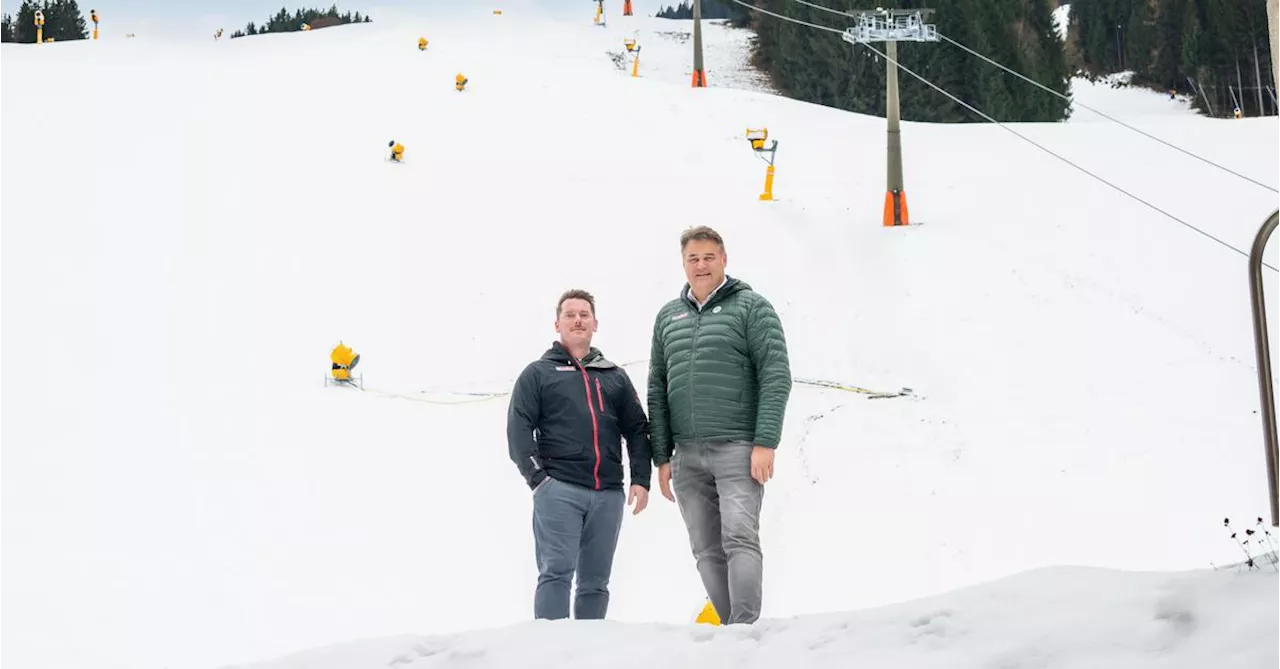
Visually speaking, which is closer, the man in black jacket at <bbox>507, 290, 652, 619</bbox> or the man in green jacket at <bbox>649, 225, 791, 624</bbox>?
the man in green jacket at <bbox>649, 225, 791, 624</bbox>

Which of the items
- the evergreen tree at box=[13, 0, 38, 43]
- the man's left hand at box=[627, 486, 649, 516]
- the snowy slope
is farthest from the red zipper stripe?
the evergreen tree at box=[13, 0, 38, 43]

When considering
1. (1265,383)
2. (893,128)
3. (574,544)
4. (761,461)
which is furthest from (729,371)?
(893,128)

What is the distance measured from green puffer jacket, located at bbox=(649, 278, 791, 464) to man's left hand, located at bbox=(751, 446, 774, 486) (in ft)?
0.10

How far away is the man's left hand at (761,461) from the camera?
498 cm

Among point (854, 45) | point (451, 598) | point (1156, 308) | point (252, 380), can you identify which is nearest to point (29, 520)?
point (451, 598)

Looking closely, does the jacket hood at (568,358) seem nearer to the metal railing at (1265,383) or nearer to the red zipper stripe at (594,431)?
the red zipper stripe at (594,431)

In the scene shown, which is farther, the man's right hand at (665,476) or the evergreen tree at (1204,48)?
the evergreen tree at (1204,48)

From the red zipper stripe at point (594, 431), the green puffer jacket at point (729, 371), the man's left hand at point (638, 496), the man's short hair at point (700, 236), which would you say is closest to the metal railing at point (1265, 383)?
the green puffer jacket at point (729, 371)

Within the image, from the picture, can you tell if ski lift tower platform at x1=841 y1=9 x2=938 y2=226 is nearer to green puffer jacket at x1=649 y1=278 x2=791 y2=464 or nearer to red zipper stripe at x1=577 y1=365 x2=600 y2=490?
green puffer jacket at x1=649 y1=278 x2=791 y2=464

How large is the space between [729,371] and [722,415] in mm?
186

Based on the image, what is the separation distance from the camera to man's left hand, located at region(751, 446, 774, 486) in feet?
16.3

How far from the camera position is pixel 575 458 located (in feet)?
17.2

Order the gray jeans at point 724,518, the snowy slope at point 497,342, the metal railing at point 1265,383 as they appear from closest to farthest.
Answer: the metal railing at point 1265,383 < the gray jeans at point 724,518 < the snowy slope at point 497,342

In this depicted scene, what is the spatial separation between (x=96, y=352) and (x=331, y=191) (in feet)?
24.8
